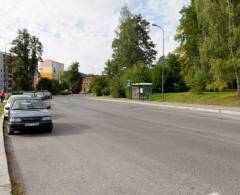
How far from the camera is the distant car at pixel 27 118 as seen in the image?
12.7 m

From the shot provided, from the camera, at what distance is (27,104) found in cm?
1406

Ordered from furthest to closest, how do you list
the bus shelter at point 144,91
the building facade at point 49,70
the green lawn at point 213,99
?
the building facade at point 49,70
the bus shelter at point 144,91
the green lawn at point 213,99

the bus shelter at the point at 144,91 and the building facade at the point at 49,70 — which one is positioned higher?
the building facade at the point at 49,70

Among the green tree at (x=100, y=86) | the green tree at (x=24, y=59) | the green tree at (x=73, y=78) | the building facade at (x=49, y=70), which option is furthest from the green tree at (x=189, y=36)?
the building facade at (x=49, y=70)

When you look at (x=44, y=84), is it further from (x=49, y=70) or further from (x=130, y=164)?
(x=130, y=164)

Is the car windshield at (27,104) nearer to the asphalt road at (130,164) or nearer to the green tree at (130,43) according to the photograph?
the asphalt road at (130,164)

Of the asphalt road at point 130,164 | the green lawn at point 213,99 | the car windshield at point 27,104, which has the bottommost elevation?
the asphalt road at point 130,164

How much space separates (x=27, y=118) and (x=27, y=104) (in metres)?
1.47

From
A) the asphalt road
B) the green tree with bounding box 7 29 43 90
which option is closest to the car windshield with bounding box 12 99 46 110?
the asphalt road

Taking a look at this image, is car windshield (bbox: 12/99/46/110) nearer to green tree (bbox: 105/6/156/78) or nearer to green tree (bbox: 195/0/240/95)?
green tree (bbox: 195/0/240/95)

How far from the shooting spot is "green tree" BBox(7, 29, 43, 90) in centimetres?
8938

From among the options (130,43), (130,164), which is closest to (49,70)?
(130,43)

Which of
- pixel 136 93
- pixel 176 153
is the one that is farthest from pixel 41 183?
pixel 136 93

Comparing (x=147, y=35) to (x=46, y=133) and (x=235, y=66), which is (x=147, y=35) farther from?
(x=46, y=133)
